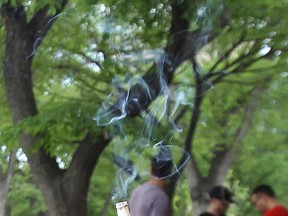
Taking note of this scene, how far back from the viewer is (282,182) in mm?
18438

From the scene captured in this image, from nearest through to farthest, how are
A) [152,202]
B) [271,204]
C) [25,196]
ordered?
[152,202] → [271,204] → [25,196]

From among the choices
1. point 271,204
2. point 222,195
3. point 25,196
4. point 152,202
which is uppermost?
point 152,202

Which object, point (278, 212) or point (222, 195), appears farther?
point (222, 195)

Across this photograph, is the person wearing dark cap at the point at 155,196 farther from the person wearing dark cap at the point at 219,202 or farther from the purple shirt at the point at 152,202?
the person wearing dark cap at the point at 219,202

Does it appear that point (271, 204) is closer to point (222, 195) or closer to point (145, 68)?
point (222, 195)

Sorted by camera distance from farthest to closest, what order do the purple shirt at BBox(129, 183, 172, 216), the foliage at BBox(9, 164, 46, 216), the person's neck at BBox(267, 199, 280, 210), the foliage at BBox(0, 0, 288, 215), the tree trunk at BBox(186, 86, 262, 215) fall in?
the foliage at BBox(9, 164, 46, 216) → the tree trunk at BBox(186, 86, 262, 215) → the foliage at BBox(0, 0, 288, 215) → the person's neck at BBox(267, 199, 280, 210) → the purple shirt at BBox(129, 183, 172, 216)

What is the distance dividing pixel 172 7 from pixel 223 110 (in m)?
4.83

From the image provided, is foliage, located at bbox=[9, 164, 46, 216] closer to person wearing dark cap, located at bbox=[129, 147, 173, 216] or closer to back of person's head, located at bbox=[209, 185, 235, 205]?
back of person's head, located at bbox=[209, 185, 235, 205]

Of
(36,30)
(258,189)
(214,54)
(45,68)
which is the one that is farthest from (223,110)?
(258,189)

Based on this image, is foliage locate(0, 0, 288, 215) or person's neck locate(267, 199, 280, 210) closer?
person's neck locate(267, 199, 280, 210)

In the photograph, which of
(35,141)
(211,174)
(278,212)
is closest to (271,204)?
(278,212)

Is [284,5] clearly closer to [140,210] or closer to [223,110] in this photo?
[140,210]

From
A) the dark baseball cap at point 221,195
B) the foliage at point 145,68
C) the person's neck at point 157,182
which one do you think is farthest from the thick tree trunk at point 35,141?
the person's neck at point 157,182

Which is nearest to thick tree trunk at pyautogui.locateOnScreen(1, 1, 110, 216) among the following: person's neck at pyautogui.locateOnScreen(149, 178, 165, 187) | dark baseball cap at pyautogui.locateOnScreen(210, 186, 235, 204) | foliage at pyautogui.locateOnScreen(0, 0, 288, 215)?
foliage at pyautogui.locateOnScreen(0, 0, 288, 215)
